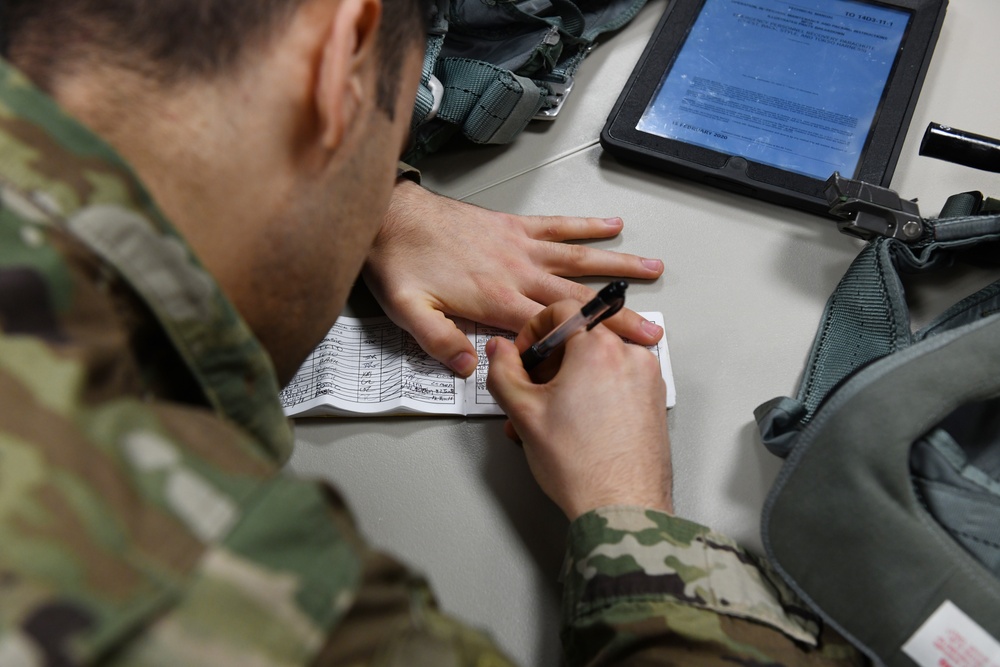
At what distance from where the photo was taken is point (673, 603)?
575 mm

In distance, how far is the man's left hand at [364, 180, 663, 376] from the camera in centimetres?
77

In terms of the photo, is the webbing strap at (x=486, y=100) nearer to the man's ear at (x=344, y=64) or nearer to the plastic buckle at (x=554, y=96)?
the plastic buckle at (x=554, y=96)

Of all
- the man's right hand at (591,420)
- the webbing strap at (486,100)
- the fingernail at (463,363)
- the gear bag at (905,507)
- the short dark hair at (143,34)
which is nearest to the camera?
the short dark hair at (143,34)

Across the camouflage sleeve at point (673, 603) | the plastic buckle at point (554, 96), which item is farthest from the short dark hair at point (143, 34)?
the plastic buckle at point (554, 96)

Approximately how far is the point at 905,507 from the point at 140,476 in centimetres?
53

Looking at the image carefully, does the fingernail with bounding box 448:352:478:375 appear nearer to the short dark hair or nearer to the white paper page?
the white paper page

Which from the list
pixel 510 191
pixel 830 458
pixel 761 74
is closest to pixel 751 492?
pixel 830 458

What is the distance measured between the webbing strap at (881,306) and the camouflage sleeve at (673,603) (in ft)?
0.52

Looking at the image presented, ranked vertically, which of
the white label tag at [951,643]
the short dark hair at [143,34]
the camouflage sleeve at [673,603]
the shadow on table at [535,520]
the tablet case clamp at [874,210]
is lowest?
the shadow on table at [535,520]

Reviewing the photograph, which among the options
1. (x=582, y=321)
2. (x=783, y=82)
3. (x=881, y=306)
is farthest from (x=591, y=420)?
(x=783, y=82)

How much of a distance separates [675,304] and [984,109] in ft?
1.75

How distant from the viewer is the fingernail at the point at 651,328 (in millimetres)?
771

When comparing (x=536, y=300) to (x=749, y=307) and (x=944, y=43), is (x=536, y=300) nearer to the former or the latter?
(x=749, y=307)

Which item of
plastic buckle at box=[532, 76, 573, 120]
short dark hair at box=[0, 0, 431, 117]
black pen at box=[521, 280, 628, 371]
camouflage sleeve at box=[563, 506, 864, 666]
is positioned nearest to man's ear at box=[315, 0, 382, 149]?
short dark hair at box=[0, 0, 431, 117]
